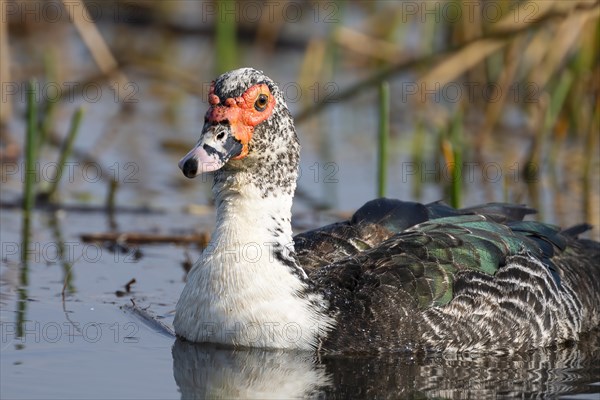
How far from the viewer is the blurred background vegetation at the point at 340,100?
1377 cm

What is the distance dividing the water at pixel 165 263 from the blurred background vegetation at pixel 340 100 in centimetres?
5

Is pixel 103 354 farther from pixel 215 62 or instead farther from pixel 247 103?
pixel 215 62

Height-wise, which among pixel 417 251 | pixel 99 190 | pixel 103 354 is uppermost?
pixel 99 190

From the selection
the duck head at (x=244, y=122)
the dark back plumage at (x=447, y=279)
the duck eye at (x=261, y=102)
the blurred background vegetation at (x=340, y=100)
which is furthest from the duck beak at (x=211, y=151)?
the blurred background vegetation at (x=340, y=100)

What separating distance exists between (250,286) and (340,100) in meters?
5.29

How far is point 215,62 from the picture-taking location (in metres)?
19.2

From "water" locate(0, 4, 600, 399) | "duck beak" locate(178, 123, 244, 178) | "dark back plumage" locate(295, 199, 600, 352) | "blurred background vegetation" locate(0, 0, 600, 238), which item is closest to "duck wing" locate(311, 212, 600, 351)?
"dark back plumage" locate(295, 199, 600, 352)

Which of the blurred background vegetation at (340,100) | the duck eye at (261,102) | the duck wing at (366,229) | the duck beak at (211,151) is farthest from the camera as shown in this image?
the blurred background vegetation at (340,100)

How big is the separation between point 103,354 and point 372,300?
184cm

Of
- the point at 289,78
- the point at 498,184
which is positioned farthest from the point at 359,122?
the point at 498,184

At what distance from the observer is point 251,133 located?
8656mm

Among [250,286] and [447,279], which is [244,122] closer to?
[250,286]

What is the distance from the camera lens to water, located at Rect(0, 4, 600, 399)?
26.7 ft

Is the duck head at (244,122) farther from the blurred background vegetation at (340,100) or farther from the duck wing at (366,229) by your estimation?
the blurred background vegetation at (340,100)
